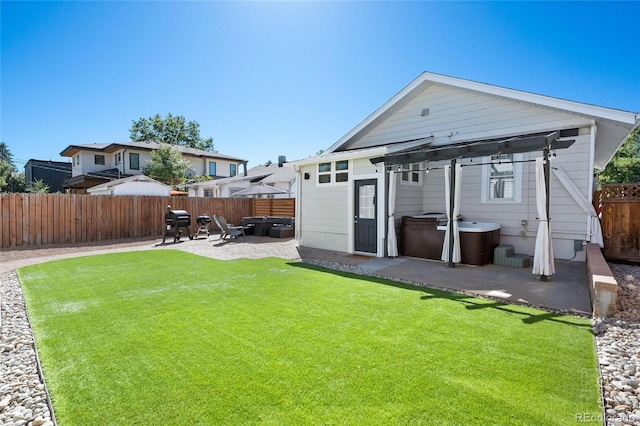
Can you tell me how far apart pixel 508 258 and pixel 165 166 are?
2423 centimetres

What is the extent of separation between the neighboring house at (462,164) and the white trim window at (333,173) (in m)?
0.03

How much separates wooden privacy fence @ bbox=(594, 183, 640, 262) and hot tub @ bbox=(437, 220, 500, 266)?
264cm

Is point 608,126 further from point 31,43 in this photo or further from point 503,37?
point 31,43

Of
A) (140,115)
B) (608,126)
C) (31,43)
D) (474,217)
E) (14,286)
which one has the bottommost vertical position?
(14,286)

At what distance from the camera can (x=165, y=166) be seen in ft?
79.8

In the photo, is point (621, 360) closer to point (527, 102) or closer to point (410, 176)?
point (527, 102)

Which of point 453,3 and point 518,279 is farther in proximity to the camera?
point 453,3

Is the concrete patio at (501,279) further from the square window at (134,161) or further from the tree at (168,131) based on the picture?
the tree at (168,131)

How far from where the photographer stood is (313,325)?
3.66m

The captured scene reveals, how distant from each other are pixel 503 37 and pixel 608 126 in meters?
5.34

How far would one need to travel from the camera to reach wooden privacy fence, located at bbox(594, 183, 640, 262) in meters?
7.20

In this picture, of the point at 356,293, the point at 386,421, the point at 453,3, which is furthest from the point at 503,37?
the point at 386,421

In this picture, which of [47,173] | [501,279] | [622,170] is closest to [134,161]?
[47,173]

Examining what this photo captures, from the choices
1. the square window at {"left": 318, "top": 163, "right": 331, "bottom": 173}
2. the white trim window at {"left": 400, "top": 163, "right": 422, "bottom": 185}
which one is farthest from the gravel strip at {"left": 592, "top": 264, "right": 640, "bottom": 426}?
the square window at {"left": 318, "top": 163, "right": 331, "bottom": 173}
